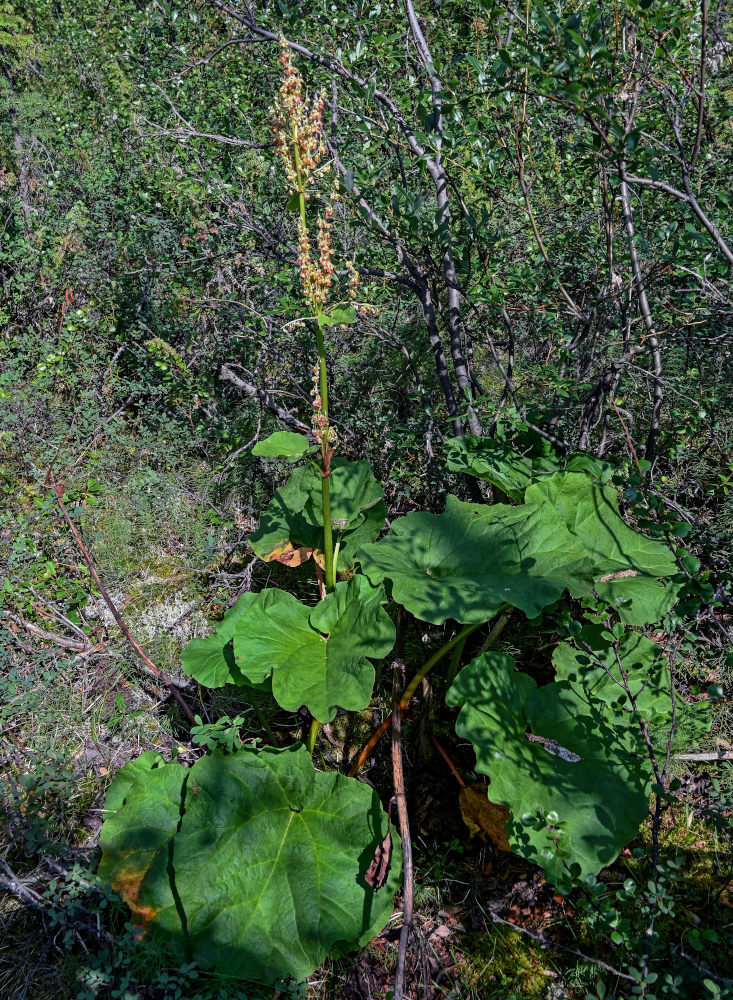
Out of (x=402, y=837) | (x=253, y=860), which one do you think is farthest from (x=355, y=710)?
(x=253, y=860)

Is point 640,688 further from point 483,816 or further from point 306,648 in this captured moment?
point 306,648

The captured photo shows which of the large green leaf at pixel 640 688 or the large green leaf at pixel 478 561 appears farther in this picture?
the large green leaf at pixel 640 688

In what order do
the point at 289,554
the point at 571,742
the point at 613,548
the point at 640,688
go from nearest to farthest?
the point at 571,742 < the point at 640,688 < the point at 613,548 < the point at 289,554

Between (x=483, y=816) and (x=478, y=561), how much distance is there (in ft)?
3.34

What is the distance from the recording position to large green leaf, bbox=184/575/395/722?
92.6 inches

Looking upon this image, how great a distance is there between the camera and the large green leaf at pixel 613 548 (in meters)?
2.54

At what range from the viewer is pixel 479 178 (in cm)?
318

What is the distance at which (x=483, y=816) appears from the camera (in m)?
2.61

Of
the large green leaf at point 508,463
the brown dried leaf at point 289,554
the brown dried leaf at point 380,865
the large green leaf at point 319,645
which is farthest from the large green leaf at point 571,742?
the brown dried leaf at point 289,554

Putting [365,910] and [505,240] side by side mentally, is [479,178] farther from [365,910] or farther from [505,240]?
[365,910]

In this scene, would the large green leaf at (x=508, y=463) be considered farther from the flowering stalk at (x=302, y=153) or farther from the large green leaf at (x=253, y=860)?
the large green leaf at (x=253, y=860)

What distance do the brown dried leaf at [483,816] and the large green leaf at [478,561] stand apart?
31.4 inches

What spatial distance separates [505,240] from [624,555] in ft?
6.17

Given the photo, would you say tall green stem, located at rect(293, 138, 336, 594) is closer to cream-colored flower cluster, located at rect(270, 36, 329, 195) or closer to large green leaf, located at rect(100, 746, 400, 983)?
cream-colored flower cluster, located at rect(270, 36, 329, 195)
